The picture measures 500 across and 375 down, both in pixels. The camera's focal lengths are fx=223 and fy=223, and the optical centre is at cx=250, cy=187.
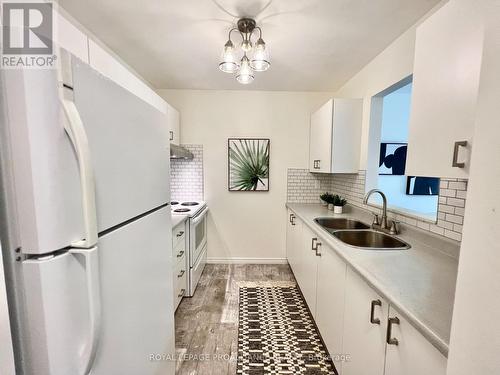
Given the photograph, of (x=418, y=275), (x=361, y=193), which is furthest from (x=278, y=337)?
(x=361, y=193)

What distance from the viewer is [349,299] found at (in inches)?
48.9

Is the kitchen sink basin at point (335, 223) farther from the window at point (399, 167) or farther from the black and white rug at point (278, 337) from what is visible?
the window at point (399, 167)

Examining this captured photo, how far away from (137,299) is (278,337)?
139cm

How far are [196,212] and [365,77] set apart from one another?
229 cm

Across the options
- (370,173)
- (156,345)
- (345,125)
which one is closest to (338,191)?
(370,173)

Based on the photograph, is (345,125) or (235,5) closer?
(235,5)

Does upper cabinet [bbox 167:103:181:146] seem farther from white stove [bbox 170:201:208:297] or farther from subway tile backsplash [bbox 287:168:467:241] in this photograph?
subway tile backsplash [bbox 287:168:467:241]

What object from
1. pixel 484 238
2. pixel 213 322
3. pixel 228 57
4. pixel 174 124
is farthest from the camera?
pixel 174 124

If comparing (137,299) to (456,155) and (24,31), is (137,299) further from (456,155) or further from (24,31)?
(456,155)

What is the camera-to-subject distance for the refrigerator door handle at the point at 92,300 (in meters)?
0.57

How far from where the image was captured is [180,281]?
2174mm

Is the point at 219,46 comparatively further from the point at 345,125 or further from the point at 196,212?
the point at 196,212

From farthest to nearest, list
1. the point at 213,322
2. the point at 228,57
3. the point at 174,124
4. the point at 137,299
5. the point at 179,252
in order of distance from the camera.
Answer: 1. the point at 174,124
2. the point at 179,252
3. the point at 213,322
4. the point at 228,57
5. the point at 137,299

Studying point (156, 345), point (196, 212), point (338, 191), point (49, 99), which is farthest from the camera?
point (338, 191)
